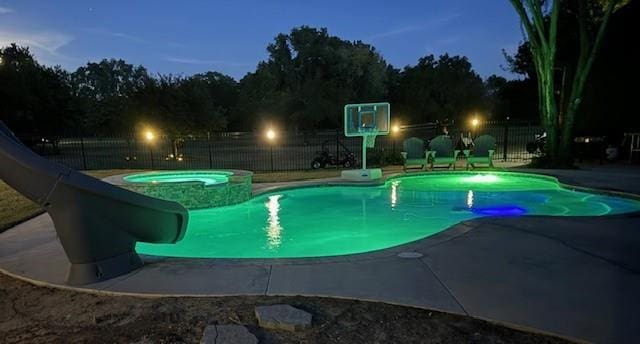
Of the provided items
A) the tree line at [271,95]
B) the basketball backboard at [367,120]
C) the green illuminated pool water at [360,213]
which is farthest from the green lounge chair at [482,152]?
the tree line at [271,95]

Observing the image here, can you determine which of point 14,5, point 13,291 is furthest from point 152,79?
point 13,291

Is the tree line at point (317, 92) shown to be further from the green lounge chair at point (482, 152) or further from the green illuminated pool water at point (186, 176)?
the green illuminated pool water at point (186, 176)

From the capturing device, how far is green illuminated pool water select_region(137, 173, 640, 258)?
20.2 feet

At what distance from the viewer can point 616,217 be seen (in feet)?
18.4

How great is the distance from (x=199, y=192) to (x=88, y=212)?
4794mm

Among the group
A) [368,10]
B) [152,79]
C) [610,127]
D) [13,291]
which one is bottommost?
[13,291]

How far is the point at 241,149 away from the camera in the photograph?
2830 cm

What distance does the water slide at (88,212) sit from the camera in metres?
3.10

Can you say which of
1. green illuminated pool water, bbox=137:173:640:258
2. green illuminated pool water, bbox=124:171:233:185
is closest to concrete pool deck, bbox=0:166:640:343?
green illuminated pool water, bbox=137:173:640:258

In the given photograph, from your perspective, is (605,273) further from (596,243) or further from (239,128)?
(239,128)

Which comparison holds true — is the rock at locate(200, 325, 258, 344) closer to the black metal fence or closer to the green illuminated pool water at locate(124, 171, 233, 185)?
the green illuminated pool water at locate(124, 171, 233, 185)

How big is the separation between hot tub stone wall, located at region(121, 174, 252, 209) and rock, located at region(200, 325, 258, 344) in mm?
5691

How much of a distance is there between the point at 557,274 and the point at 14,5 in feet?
53.2

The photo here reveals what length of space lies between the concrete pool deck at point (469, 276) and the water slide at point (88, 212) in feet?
0.68
